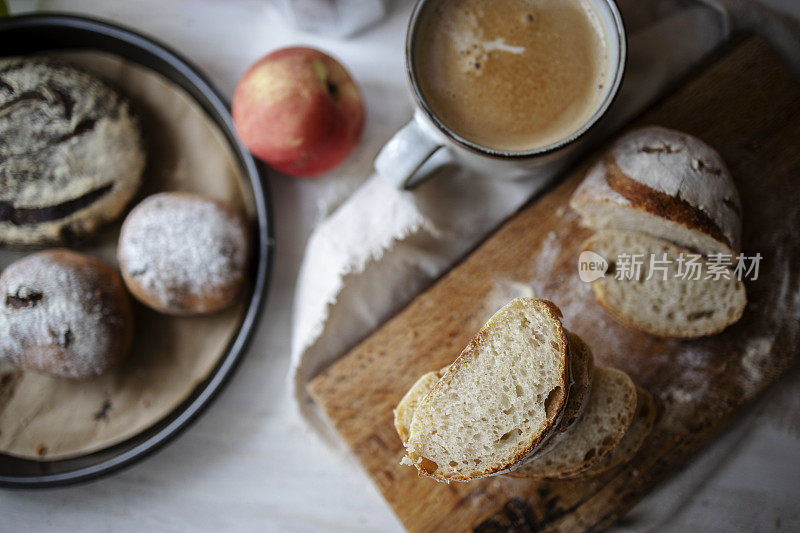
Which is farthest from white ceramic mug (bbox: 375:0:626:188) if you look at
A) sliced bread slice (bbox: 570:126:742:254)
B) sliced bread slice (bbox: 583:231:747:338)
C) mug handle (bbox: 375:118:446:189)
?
sliced bread slice (bbox: 583:231:747:338)

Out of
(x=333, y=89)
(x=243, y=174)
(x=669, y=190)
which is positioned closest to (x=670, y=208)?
(x=669, y=190)

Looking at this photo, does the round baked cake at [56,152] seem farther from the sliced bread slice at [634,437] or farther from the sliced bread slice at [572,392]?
the sliced bread slice at [634,437]

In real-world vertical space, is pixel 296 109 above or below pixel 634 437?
above

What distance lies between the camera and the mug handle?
960mm

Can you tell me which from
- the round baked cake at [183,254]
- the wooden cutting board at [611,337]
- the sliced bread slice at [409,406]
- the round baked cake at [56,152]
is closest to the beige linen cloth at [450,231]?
the wooden cutting board at [611,337]

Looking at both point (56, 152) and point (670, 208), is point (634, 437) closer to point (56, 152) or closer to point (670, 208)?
point (670, 208)

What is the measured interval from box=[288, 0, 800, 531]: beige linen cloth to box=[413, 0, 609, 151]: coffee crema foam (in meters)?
0.17

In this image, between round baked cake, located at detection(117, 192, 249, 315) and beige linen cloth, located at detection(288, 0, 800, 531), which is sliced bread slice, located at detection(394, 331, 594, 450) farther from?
round baked cake, located at detection(117, 192, 249, 315)

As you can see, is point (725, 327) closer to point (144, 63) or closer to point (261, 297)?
point (261, 297)

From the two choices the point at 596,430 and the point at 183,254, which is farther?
the point at 183,254

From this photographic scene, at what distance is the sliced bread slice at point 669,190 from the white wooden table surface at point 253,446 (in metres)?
0.44

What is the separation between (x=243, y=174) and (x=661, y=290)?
0.81 m

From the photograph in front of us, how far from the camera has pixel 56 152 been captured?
1.12m

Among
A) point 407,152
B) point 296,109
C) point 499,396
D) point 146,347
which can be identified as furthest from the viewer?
point 146,347
